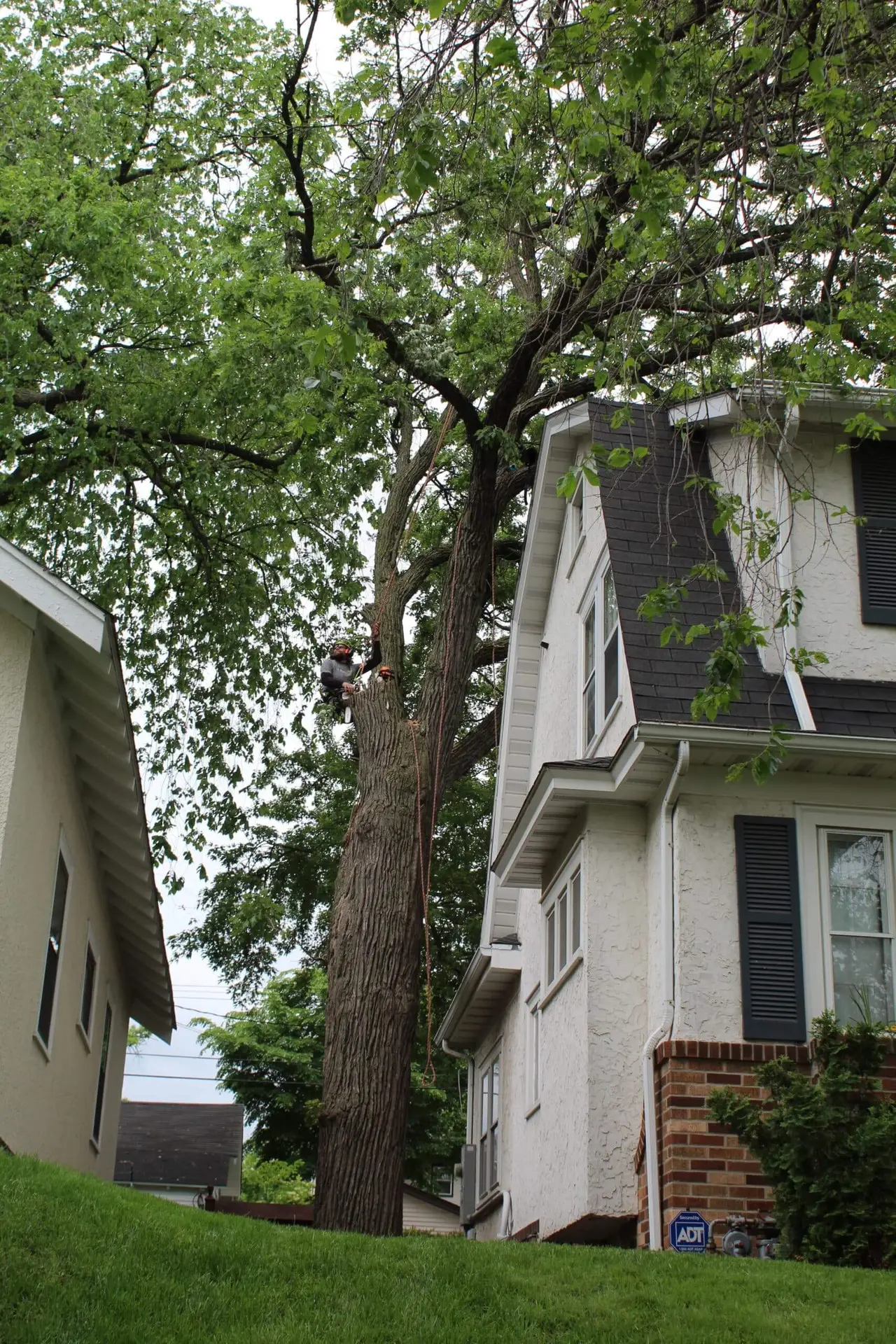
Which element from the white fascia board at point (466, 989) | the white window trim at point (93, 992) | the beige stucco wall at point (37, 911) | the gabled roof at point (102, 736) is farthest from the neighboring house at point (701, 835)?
the white window trim at point (93, 992)

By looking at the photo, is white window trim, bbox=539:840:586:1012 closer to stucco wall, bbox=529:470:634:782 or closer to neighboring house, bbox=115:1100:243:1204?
stucco wall, bbox=529:470:634:782

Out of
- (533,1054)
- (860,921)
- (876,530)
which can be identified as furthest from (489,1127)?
(876,530)

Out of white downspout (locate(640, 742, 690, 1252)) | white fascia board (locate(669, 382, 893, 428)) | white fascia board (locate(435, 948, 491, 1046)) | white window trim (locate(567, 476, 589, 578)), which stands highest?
white window trim (locate(567, 476, 589, 578))

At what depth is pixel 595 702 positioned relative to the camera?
12617 millimetres

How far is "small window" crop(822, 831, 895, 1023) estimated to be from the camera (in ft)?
32.1

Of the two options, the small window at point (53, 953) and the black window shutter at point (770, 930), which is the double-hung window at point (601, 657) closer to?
the black window shutter at point (770, 930)

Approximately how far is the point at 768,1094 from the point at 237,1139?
2534cm

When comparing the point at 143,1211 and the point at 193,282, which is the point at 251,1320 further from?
the point at 193,282

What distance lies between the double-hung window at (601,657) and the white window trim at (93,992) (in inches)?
203

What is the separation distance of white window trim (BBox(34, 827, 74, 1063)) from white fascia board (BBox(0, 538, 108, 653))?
2.38m

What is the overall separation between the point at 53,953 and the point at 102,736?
6.16ft

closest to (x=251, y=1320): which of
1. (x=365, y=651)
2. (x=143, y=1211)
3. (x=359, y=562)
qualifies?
(x=143, y=1211)

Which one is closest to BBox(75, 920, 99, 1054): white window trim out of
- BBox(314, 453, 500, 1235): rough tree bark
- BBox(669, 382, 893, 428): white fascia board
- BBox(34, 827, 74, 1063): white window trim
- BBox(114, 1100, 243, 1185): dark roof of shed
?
BBox(34, 827, 74, 1063): white window trim

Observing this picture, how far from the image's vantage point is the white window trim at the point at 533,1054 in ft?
41.5
